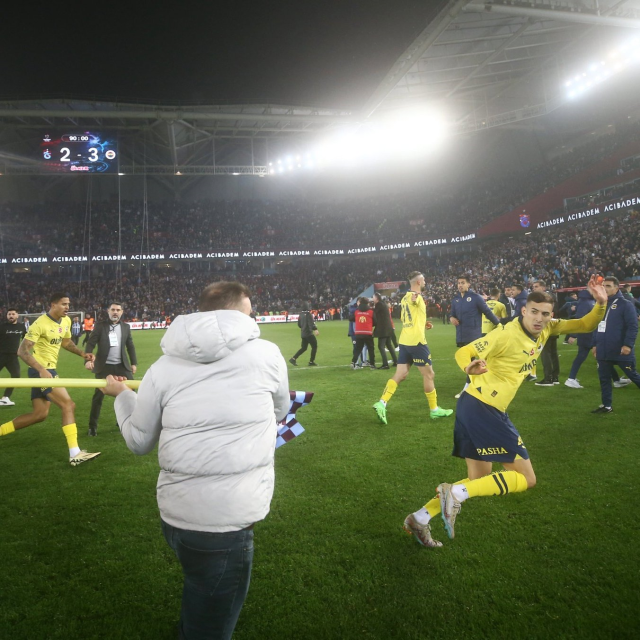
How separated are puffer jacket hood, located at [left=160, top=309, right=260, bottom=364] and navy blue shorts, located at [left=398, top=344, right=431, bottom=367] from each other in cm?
553

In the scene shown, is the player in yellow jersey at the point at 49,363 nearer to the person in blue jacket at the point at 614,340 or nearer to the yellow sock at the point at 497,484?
the yellow sock at the point at 497,484

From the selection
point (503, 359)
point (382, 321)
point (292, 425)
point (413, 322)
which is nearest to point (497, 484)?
point (503, 359)

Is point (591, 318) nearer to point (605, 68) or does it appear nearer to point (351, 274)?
point (605, 68)

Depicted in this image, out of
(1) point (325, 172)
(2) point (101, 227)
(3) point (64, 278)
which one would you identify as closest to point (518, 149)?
(1) point (325, 172)

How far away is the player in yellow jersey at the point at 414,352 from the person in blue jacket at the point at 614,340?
7.94ft

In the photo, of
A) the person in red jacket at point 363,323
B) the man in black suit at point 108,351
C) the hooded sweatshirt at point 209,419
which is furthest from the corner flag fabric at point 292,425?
the person in red jacket at point 363,323

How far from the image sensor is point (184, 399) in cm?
179

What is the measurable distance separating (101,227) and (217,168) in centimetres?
1938

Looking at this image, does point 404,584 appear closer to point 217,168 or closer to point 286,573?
point 286,573

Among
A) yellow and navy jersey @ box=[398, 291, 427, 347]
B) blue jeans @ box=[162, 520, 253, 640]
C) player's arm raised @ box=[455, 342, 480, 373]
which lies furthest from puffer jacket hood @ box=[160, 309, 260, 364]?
yellow and navy jersey @ box=[398, 291, 427, 347]

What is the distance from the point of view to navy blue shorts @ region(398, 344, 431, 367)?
6.99 meters

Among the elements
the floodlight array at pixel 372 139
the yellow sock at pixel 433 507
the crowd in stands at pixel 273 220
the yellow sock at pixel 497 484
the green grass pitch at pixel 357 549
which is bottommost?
the green grass pitch at pixel 357 549

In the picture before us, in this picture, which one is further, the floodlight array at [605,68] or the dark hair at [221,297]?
the floodlight array at [605,68]

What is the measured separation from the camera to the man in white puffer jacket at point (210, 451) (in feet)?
5.73
